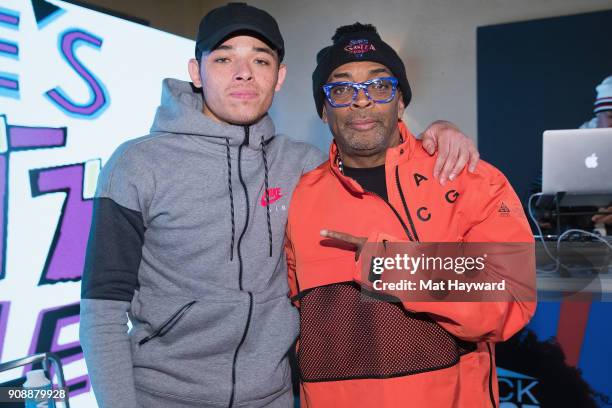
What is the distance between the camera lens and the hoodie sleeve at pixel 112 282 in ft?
3.87

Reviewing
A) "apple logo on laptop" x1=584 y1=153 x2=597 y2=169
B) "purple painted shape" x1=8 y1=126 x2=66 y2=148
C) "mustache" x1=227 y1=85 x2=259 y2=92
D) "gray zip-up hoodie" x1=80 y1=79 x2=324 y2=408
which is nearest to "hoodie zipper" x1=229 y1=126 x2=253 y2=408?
"gray zip-up hoodie" x1=80 y1=79 x2=324 y2=408

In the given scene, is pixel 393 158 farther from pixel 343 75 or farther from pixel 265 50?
pixel 265 50

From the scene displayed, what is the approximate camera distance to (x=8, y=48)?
187 cm

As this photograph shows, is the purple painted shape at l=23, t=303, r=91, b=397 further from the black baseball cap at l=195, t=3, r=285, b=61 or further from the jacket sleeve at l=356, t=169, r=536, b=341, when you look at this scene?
the jacket sleeve at l=356, t=169, r=536, b=341

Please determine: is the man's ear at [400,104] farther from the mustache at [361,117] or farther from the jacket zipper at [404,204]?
the jacket zipper at [404,204]

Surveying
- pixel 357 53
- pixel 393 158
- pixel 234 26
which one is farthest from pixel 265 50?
pixel 393 158

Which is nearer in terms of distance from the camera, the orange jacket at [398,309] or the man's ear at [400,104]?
the orange jacket at [398,309]

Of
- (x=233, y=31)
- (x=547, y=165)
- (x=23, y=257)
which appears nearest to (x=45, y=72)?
(x=23, y=257)

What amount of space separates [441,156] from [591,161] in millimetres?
1467

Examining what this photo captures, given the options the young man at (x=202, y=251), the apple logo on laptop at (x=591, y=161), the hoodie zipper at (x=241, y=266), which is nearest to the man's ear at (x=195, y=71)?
the young man at (x=202, y=251)

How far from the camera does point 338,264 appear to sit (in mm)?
1381

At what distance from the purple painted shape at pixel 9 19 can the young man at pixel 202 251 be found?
0.96 m

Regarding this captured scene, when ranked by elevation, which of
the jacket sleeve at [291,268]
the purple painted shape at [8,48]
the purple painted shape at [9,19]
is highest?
the purple painted shape at [9,19]

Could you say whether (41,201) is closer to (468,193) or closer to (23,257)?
(23,257)
